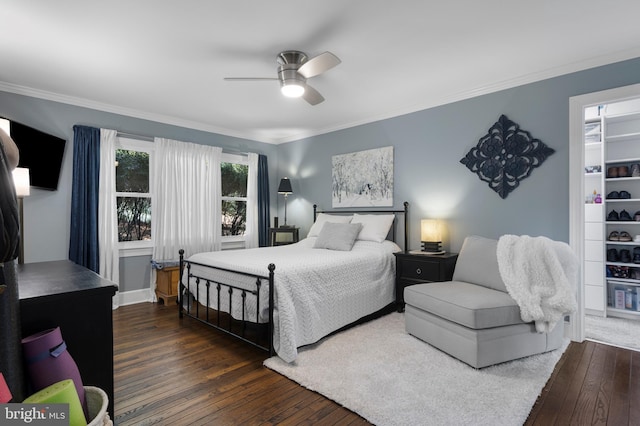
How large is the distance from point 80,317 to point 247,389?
1.21m

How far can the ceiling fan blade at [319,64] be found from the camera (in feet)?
7.92

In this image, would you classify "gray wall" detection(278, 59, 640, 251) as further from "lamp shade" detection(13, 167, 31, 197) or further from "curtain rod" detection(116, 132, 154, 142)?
"lamp shade" detection(13, 167, 31, 197)

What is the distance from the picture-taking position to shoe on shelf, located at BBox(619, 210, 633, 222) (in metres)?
3.71

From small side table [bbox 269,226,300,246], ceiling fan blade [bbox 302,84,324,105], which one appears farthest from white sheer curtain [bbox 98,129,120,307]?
ceiling fan blade [bbox 302,84,324,105]

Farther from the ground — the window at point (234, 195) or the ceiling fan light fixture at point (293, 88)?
the ceiling fan light fixture at point (293, 88)

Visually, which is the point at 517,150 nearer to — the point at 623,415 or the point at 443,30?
the point at 443,30

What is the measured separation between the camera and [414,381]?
227 centimetres

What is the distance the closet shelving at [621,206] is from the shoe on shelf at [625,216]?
27 millimetres

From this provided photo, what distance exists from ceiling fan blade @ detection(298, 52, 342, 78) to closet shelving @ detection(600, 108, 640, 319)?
338 centimetres

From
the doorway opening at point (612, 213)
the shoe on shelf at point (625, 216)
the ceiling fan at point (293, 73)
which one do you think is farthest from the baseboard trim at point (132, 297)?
the shoe on shelf at point (625, 216)

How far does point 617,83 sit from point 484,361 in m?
2.62

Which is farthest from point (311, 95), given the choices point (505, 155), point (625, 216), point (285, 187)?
point (625, 216)

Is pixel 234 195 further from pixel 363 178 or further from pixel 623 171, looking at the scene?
pixel 623 171

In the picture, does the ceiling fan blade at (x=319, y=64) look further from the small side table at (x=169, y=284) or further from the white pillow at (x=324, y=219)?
the small side table at (x=169, y=284)
